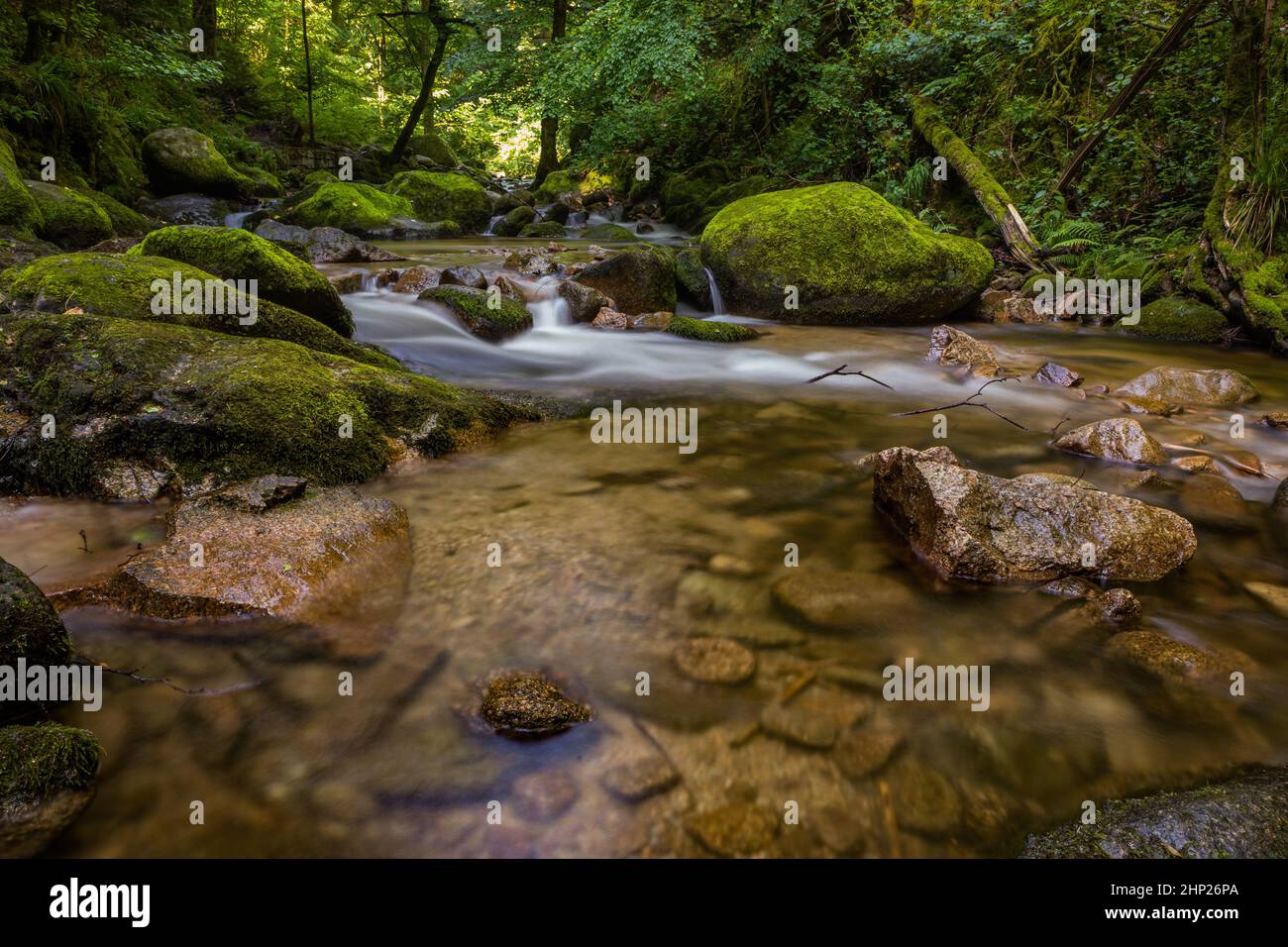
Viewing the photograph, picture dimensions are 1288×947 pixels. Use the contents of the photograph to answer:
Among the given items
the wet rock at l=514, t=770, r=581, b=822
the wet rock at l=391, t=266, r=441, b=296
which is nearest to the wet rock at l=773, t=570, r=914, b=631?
the wet rock at l=514, t=770, r=581, b=822

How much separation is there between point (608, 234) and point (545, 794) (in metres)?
16.2

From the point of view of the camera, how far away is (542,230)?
55.4ft

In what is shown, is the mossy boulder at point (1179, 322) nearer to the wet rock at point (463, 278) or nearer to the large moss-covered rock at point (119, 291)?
the wet rock at point (463, 278)

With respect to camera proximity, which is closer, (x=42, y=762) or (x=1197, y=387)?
(x=42, y=762)

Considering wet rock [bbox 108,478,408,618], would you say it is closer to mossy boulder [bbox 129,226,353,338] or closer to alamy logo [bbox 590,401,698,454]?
alamy logo [bbox 590,401,698,454]

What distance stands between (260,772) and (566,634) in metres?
1.13

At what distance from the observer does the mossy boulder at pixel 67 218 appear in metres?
8.95

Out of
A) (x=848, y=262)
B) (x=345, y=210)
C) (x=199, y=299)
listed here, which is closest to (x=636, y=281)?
(x=848, y=262)

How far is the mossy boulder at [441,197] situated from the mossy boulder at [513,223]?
1.69 feet

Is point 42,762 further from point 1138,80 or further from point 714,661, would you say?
point 1138,80

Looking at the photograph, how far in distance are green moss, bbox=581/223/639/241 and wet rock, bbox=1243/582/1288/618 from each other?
49.1ft

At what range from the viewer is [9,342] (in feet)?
12.2

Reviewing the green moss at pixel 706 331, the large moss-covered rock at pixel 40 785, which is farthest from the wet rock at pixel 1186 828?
the green moss at pixel 706 331

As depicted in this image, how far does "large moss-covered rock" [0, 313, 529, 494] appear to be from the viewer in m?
3.40
